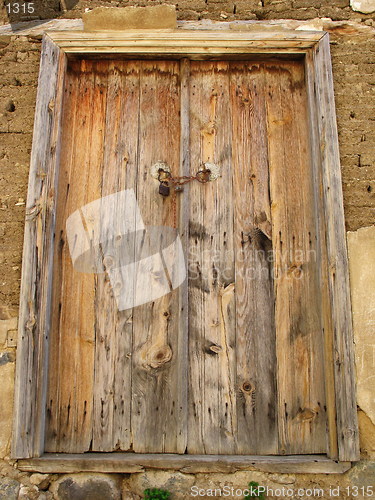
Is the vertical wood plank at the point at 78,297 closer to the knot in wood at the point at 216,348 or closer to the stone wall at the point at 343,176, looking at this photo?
the stone wall at the point at 343,176

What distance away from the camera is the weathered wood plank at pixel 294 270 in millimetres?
2848

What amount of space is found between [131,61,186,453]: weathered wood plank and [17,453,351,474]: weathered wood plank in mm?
123

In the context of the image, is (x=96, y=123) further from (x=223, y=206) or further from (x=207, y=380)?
(x=207, y=380)

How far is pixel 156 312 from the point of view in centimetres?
303

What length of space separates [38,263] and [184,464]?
1281 mm

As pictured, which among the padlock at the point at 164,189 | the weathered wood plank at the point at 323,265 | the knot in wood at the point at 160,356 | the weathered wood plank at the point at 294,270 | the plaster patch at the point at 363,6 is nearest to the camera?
the weathered wood plank at the point at 323,265

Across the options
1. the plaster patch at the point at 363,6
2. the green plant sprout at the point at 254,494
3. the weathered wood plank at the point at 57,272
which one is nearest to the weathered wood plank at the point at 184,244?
the green plant sprout at the point at 254,494

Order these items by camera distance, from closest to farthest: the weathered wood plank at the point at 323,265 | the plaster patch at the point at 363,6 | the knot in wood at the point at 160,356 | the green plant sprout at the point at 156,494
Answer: the green plant sprout at the point at 156,494, the weathered wood plank at the point at 323,265, the knot in wood at the point at 160,356, the plaster patch at the point at 363,6

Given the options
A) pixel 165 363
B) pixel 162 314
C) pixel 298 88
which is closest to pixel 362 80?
pixel 298 88

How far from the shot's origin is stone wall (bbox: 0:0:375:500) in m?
2.68

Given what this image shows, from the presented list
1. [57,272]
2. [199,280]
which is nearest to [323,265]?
[199,280]

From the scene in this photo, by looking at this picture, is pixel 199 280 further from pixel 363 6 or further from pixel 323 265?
pixel 363 6

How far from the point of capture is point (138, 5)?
10.8 feet

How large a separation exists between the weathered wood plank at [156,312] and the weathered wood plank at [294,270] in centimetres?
57
